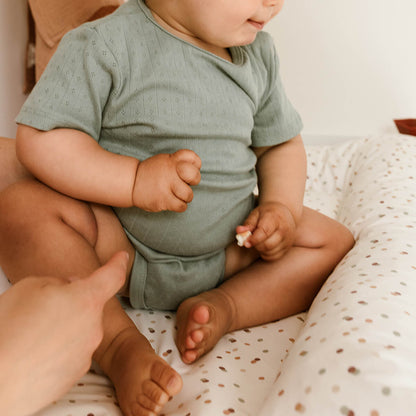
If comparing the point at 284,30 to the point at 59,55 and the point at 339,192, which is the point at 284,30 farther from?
the point at 59,55

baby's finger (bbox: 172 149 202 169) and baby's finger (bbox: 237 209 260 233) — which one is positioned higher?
baby's finger (bbox: 172 149 202 169)

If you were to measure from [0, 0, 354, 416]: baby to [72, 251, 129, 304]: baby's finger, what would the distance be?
0.15m

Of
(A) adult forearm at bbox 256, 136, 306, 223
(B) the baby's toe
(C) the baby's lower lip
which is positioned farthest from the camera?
(A) adult forearm at bbox 256, 136, 306, 223

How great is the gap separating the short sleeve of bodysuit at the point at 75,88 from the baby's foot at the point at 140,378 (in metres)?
0.30

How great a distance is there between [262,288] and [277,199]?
0.16 m

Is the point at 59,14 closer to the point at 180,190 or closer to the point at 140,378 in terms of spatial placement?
the point at 180,190

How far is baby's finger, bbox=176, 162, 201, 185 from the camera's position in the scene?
65cm

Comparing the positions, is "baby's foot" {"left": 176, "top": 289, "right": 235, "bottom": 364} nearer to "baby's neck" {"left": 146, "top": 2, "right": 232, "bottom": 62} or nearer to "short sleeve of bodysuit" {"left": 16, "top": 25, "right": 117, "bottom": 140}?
"short sleeve of bodysuit" {"left": 16, "top": 25, "right": 117, "bottom": 140}

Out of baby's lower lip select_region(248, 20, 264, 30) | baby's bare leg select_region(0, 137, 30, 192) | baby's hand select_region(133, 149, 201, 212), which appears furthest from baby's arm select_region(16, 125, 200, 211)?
baby's lower lip select_region(248, 20, 264, 30)

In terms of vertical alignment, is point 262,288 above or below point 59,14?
below

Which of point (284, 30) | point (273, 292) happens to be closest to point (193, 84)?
point (273, 292)

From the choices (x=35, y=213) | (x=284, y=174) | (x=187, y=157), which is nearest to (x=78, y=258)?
(x=35, y=213)

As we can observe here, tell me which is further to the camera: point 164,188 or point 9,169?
point 9,169

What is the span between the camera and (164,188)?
658mm
